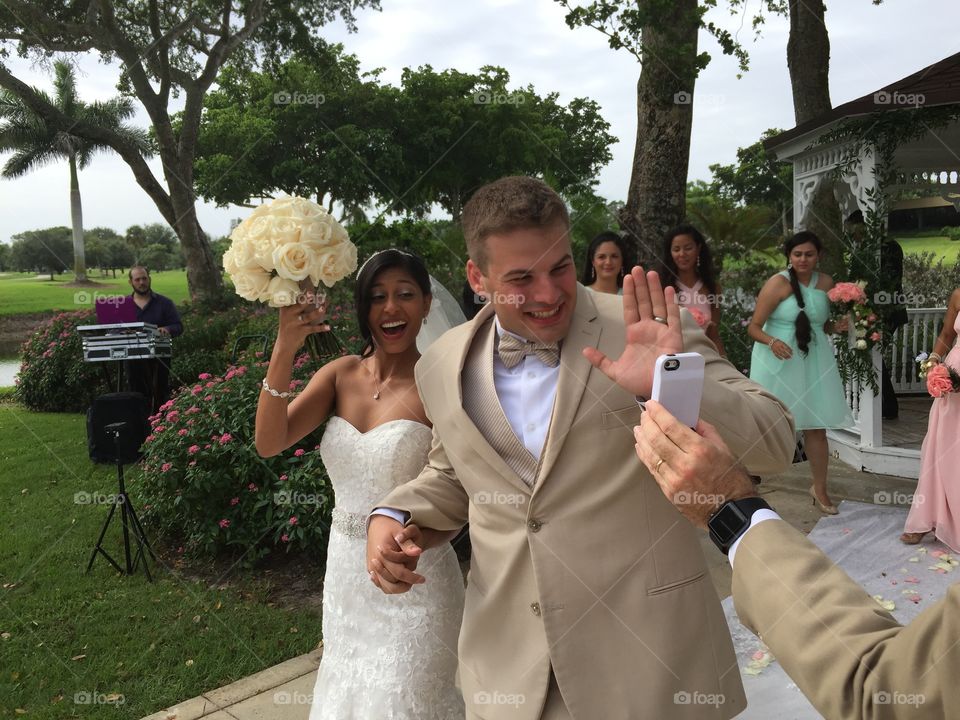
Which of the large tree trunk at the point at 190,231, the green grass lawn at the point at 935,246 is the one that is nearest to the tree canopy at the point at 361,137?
the large tree trunk at the point at 190,231

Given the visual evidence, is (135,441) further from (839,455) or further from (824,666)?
(839,455)

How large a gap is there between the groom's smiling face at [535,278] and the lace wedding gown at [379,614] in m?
1.11

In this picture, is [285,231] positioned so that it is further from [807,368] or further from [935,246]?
[935,246]

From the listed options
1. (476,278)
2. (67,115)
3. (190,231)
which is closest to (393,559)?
(476,278)

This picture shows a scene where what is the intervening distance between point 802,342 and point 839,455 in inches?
85.3

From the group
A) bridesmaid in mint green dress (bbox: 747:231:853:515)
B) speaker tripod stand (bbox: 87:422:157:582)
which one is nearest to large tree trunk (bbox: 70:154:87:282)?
speaker tripod stand (bbox: 87:422:157:582)

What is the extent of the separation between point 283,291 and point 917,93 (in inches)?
254

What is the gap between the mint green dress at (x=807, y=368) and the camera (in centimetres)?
666

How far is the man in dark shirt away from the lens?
1019cm

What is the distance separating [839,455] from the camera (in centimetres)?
826

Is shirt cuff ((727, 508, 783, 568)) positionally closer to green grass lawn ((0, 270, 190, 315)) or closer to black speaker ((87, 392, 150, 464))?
black speaker ((87, 392, 150, 464))

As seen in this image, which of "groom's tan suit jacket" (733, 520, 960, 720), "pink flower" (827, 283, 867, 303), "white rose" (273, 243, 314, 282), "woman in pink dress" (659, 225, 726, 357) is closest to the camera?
"groom's tan suit jacket" (733, 520, 960, 720)

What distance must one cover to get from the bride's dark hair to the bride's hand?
29 centimetres

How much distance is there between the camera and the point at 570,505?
1.93 meters
